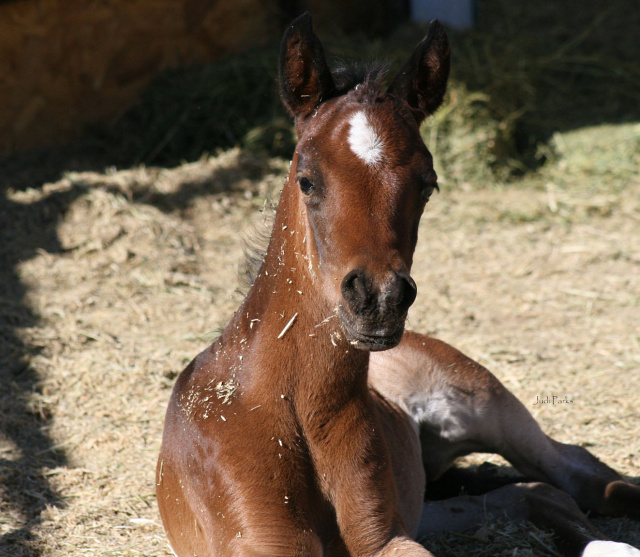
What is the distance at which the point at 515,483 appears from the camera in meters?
3.67

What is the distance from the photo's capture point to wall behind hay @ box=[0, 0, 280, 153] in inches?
297

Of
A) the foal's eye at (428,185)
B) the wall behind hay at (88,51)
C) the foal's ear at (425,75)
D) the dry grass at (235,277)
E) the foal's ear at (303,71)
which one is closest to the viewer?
the foal's eye at (428,185)

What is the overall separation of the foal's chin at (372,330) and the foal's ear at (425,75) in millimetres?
804

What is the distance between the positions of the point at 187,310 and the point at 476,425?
253 cm

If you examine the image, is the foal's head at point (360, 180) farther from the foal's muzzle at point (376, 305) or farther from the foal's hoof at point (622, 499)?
the foal's hoof at point (622, 499)

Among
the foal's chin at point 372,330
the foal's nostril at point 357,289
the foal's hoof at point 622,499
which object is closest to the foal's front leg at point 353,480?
the foal's chin at point 372,330

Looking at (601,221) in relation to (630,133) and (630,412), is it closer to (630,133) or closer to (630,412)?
(630,133)

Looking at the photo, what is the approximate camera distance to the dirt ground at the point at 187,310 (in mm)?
3719

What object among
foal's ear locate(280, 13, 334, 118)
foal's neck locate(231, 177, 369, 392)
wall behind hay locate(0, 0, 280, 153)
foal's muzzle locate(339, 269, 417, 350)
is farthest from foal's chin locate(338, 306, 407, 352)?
wall behind hay locate(0, 0, 280, 153)

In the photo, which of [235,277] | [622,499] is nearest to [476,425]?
[622,499]

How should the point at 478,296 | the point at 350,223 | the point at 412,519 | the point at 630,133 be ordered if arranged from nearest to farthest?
the point at 350,223, the point at 412,519, the point at 478,296, the point at 630,133

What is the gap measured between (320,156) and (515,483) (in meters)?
2.02

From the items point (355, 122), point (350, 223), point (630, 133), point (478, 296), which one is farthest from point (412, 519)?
point (630, 133)

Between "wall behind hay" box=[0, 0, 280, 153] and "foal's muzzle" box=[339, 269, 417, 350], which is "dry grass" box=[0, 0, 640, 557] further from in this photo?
"foal's muzzle" box=[339, 269, 417, 350]
